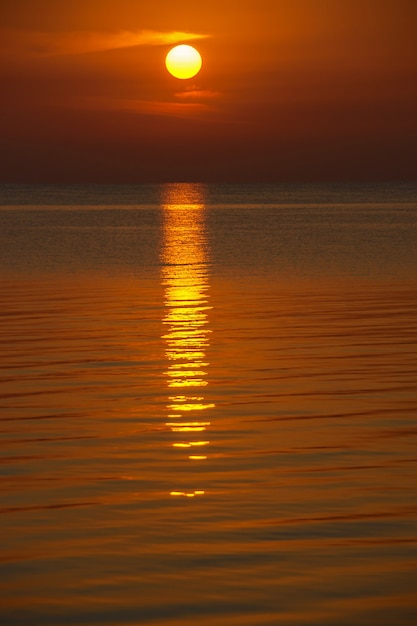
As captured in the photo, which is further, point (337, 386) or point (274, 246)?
point (274, 246)

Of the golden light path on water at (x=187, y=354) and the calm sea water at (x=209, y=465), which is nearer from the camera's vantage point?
the calm sea water at (x=209, y=465)

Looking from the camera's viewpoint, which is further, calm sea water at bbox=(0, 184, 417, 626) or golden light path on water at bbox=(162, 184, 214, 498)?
golden light path on water at bbox=(162, 184, 214, 498)

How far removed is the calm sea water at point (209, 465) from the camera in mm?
8117

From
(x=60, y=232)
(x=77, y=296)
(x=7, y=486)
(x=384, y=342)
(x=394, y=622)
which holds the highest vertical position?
(x=60, y=232)

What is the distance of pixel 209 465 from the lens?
1157 centimetres

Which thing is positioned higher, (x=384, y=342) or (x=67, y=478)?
(x=384, y=342)

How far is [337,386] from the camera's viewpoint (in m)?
16.0

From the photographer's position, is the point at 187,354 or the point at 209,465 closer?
the point at 209,465

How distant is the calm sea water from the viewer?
8.12m

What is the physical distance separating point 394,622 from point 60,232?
225ft

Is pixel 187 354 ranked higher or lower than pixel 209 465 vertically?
higher

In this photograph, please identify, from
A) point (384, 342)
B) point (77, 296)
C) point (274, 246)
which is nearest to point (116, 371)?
point (384, 342)

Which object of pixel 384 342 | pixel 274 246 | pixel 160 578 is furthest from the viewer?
pixel 274 246

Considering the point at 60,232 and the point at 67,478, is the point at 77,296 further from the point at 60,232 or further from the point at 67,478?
the point at 60,232
